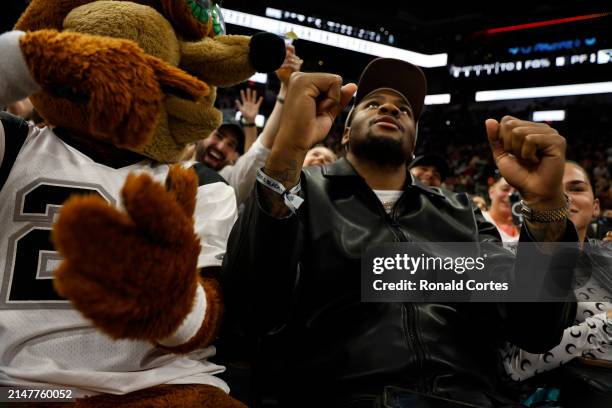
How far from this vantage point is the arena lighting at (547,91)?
770 cm

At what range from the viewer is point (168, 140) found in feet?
3.10

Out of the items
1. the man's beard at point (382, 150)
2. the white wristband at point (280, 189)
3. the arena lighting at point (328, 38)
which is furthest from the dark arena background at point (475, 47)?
the white wristband at point (280, 189)

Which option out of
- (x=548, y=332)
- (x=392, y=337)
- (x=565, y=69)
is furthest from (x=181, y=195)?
(x=565, y=69)

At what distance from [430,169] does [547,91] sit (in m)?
5.96

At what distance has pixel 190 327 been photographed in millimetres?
824

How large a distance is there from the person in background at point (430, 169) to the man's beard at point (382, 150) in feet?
6.29

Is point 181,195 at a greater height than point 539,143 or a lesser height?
lesser

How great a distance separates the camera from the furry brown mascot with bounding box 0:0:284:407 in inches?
23.0

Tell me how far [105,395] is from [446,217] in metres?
1.09

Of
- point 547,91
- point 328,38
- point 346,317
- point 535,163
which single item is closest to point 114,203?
point 346,317

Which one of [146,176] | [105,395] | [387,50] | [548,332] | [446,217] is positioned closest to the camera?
[146,176]

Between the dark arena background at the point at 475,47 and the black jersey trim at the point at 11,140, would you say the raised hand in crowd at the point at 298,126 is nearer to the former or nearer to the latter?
the black jersey trim at the point at 11,140

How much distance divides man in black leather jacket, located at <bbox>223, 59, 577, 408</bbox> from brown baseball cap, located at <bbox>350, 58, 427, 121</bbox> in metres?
0.18

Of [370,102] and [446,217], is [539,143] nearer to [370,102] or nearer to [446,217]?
[446,217]
